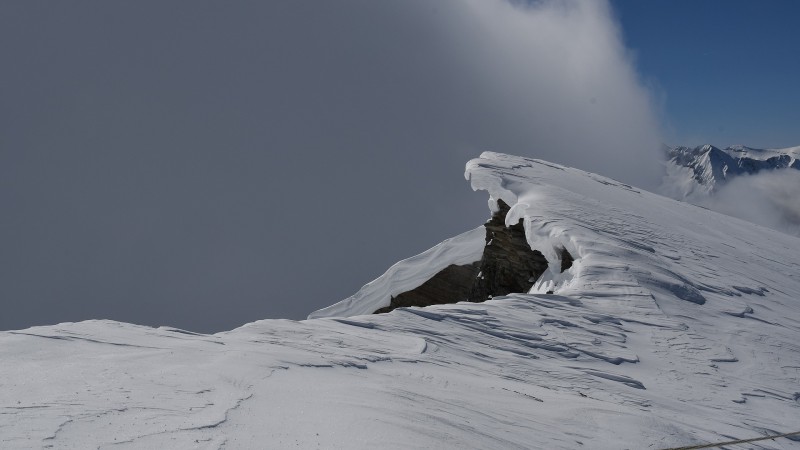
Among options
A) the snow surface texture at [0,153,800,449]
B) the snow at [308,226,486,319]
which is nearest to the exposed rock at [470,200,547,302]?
the snow surface texture at [0,153,800,449]

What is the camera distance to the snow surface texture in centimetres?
384

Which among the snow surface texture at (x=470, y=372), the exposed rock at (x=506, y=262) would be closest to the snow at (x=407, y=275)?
the exposed rock at (x=506, y=262)

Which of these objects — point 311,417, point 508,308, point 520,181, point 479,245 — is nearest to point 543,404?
point 311,417

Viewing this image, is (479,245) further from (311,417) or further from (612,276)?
(311,417)

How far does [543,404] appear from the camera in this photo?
5.49 m

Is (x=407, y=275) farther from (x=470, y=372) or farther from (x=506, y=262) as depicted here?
(x=470, y=372)

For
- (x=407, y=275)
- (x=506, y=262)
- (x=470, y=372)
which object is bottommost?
(x=470, y=372)

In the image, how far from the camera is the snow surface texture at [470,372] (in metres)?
3.84

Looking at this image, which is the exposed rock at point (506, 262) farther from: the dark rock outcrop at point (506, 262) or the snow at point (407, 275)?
the snow at point (407, 275)

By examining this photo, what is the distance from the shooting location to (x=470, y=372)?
6.27 m

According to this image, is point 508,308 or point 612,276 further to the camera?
point 612,276

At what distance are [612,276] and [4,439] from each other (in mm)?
9105

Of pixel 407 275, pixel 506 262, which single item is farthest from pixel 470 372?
pixel 407 275

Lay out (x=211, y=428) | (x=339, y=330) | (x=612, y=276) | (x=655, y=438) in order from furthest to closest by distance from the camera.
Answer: (x=612, y=276)
(x=339, y=330)
(x=655, y=438)
(x=211, y=428)
